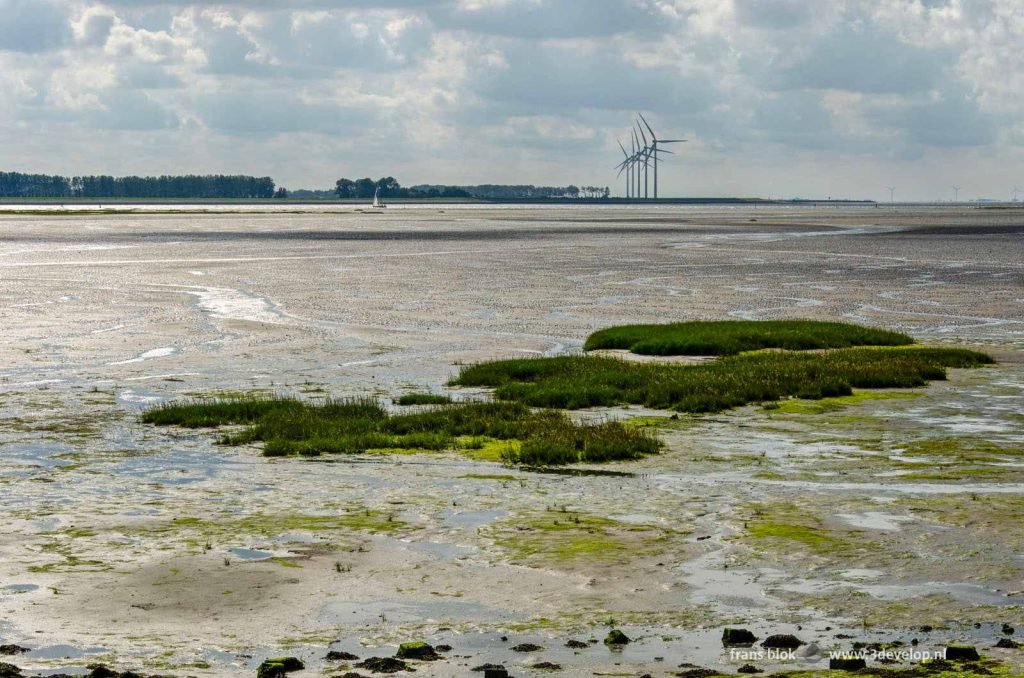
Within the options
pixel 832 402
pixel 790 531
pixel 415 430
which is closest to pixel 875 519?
pixel 790 531

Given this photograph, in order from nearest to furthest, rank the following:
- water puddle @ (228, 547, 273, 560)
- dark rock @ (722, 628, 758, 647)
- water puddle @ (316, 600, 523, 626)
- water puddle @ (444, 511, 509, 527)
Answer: dark rock @ (722, 628, 758, 647) < water puddle @ (316, 600, 523, 626) < water puddle @ (228, 547, 273, 560) < water puddle @ (444, 511, 509, 527)

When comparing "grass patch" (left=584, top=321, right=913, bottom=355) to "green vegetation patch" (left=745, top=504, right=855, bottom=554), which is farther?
"grass patch" (left=584, top=321, right=913, bottom=355)

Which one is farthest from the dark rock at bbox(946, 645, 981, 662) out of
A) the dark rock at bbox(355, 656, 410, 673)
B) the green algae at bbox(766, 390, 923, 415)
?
the green algae at bbox(766, 390, 923, 415)

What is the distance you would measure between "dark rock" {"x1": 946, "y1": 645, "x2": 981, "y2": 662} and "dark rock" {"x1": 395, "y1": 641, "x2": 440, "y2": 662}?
181 inches

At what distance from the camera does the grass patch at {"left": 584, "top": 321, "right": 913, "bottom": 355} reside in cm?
3844

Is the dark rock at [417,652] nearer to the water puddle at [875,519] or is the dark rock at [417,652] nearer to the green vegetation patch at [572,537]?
the green vegetation patch at [572,537]

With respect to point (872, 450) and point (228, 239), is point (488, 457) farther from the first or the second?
point (228, 239)

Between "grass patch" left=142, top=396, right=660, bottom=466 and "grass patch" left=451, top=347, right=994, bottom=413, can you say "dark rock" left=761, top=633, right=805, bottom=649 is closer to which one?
"grass patch" left=142, top=396, right=660, bottom=466

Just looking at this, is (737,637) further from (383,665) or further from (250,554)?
(250,554)

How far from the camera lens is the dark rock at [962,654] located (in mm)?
11891

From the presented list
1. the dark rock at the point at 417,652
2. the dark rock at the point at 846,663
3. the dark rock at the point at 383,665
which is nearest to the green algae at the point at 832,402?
the dark rock at the point at 846,663

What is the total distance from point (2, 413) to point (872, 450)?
17133mm

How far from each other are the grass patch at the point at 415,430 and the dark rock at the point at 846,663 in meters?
10.6

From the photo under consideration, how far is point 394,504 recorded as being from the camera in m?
19.1
